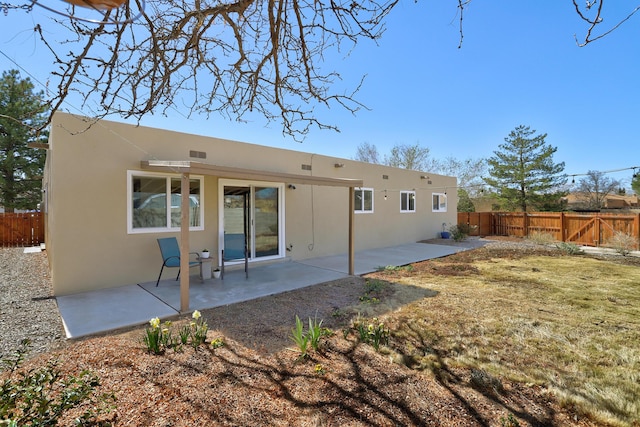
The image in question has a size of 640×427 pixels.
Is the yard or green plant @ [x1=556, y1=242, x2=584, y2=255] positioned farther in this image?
green plant @ [x1=556, y1=242, x2=584, y2=255]

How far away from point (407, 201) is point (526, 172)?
14108 millimetres

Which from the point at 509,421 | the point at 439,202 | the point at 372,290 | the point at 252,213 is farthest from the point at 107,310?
the point at 439,202

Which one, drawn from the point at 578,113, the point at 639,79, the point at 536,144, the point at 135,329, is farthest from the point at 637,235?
the point at 135,329

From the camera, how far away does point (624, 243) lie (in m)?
11.1

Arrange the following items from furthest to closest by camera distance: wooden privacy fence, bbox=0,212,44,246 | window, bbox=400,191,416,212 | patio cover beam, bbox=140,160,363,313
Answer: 1. window, bbox=400,191,416,212
2. wooden privacy fence, bbox=0,212,44,246
3. patio cover beam, bbox=140,160,363,313

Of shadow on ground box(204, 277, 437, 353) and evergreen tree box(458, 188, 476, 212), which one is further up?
evergreen tree box(458, 188, 476, 212)

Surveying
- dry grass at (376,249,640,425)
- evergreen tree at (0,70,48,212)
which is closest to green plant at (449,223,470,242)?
dry grass at (376,249,640,425)

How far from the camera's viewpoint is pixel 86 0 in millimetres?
1469

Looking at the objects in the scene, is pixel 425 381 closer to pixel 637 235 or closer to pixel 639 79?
pixel 639 79

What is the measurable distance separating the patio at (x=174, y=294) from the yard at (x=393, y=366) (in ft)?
1.32

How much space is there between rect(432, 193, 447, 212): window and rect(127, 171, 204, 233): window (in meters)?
11.8

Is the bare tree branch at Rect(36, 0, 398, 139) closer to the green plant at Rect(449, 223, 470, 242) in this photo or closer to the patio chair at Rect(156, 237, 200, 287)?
the patio chair at Rect(156, 237, 200, 287)

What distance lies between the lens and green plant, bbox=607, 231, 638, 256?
10.8 meters

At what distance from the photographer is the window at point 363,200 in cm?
1055
